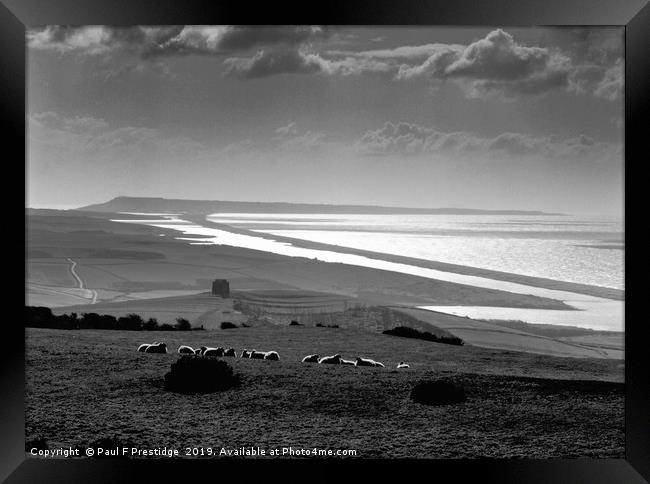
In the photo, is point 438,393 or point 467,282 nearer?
point 438,393

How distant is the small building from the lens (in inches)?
182

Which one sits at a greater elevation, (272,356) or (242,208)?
(242,208)

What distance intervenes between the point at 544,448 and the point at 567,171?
2160 millimetres

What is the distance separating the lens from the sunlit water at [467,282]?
14.8 ft

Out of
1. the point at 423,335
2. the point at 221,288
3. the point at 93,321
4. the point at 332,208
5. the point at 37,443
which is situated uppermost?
the point at 332,208

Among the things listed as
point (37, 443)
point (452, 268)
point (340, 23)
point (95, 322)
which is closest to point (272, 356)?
point (95, 322)

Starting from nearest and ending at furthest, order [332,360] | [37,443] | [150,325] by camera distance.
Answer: [37,443] → [332,360] → [150,325]

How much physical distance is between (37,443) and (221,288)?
177 centimetres

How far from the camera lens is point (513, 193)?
15.2ft

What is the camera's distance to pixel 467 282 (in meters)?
4.61

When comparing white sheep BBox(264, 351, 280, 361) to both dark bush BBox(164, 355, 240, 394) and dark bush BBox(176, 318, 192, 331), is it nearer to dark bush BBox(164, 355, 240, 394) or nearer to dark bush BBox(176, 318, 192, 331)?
dark bush BBox(164, 355, 240, 394)

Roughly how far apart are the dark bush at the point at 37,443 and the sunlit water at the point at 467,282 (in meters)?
1.78

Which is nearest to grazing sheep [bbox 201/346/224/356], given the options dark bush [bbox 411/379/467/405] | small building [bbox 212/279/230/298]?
small building [bbox 212/279/230/298]

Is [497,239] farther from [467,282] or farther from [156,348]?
[156,348]
